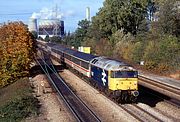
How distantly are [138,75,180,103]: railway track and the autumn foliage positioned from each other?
45.9 feet

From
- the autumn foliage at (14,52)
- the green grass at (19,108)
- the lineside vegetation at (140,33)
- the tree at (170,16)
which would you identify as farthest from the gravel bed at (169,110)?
the tree at (170,16)

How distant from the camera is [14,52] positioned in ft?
156

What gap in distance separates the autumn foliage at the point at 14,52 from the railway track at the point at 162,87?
14.0 meters

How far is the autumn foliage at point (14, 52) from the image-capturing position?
153 feet

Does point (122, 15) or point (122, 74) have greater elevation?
point (122, 15)

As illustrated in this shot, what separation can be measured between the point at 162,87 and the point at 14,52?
61.6 ft

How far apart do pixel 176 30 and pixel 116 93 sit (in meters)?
31.5

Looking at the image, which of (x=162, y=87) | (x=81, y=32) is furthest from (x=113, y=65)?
(x=81, y=32)

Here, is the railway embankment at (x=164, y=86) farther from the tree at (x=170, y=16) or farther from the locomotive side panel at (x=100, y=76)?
the tree at (x=170, y=16)

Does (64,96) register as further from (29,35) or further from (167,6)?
(167,6)

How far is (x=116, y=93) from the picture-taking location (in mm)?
28094

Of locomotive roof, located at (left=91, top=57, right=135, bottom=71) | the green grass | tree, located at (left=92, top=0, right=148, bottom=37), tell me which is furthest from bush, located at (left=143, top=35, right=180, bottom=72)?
the green grass

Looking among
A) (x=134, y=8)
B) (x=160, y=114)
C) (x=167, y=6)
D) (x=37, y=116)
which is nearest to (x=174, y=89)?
(x=160, y=114)

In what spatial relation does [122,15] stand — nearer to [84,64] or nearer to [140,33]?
[140,33]
